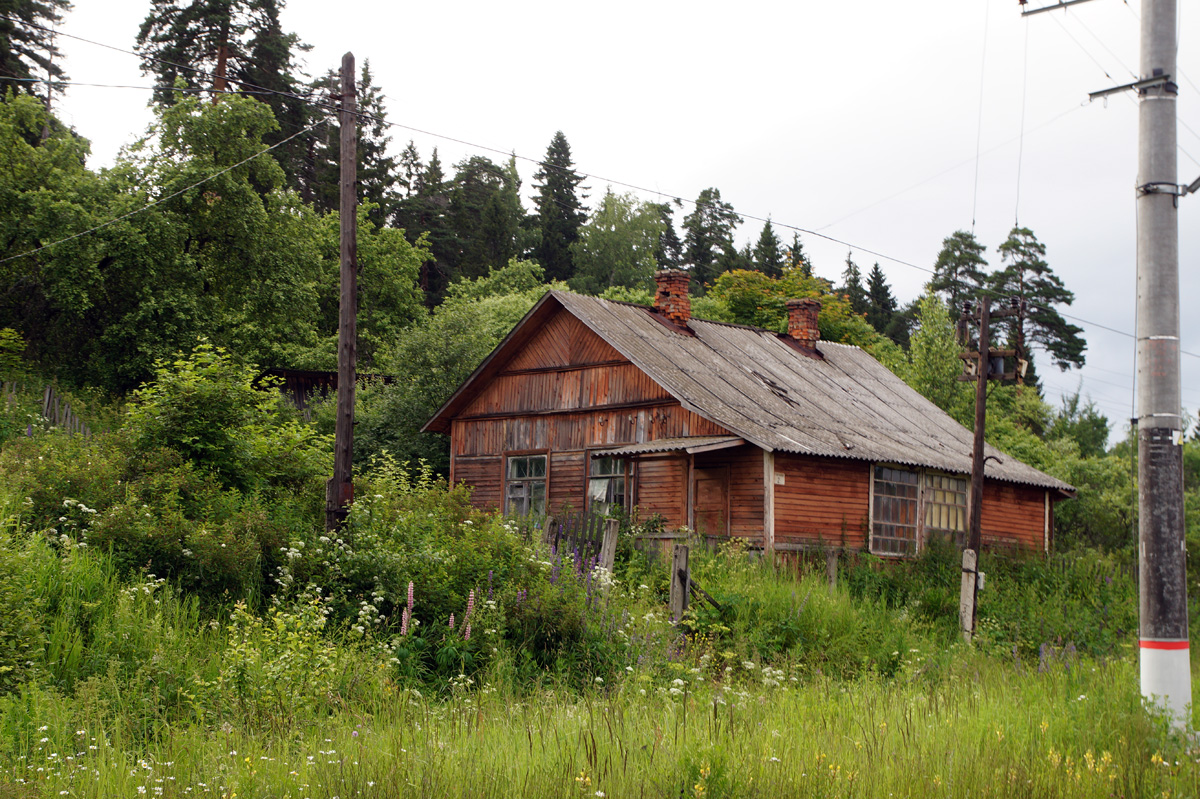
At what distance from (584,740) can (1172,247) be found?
6.02m

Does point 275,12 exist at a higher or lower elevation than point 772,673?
higher

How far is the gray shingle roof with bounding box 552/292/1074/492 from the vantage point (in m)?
20.9

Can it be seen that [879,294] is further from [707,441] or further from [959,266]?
[707,441]

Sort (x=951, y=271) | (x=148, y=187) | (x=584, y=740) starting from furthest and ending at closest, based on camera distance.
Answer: (x=951, y=271), (x=148, y=187), (x=584, y=740)

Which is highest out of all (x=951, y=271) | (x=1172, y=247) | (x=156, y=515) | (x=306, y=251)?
(x=951, y=271)

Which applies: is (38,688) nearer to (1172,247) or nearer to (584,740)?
(584,740)

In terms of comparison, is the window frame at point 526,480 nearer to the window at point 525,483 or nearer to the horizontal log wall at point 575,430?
the window at point 525,483

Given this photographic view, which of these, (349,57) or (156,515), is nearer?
(156,515)

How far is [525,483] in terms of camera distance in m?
24.7

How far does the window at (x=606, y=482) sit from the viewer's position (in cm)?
2262

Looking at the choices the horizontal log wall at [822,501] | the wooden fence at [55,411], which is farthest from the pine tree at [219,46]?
the horizontal log wall at [822,501]

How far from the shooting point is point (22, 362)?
96.9ft

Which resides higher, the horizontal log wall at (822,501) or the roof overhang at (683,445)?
the roof overhang at (683,445)

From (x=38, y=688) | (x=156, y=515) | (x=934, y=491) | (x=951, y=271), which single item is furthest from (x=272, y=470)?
(x=951, y=271)
